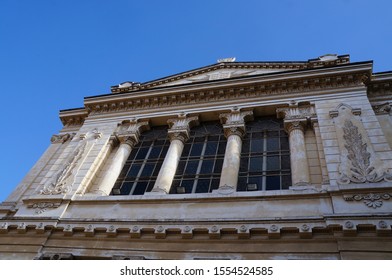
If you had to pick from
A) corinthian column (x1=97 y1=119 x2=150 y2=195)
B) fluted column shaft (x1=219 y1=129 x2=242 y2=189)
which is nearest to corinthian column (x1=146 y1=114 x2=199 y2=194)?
corinthian column (x1=97 y1=119 x2=150 y2=195)

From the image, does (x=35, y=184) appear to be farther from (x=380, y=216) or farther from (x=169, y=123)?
(x=380, y=216)

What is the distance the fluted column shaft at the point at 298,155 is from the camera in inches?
382

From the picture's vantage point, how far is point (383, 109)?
39.8 feet

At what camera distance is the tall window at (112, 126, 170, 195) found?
11688 mm

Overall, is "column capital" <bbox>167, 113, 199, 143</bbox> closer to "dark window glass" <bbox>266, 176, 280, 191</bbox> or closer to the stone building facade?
the stone building facade

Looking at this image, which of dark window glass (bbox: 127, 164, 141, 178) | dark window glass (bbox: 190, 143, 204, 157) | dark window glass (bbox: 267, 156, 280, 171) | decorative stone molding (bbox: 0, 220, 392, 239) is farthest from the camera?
dark window glass (bbox: 190, 143, 204, 157)

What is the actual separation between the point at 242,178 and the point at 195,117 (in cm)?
436

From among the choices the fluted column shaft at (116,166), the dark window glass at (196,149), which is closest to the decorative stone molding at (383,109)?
the dark window glass at (196,149)

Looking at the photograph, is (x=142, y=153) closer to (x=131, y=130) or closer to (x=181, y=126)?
(x=131, y=130)

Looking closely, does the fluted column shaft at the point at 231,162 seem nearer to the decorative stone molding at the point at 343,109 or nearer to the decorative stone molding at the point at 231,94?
the decorative stone molding at the point at 231,94

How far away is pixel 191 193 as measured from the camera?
409 inches

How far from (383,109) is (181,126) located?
8241 millimetres

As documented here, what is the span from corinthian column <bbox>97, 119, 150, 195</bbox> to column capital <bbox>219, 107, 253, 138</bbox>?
385 centimetres

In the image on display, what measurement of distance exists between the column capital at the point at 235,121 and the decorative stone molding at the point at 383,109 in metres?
4.93
